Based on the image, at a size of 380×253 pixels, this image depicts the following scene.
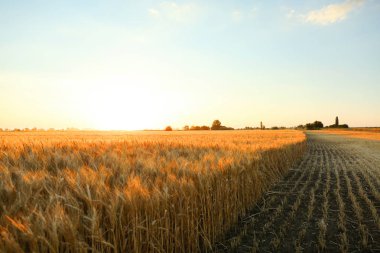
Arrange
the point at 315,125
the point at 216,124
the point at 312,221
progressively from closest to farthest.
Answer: the point at 312,221
the point at 216,124
the point at 315,125

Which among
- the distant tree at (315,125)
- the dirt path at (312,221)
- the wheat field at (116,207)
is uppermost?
the distant tree at (315,125)

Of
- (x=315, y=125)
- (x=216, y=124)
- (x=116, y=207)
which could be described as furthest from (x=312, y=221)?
(x=315, y=125)

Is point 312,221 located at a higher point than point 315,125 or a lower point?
lower

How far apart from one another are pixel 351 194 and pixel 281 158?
2.79m

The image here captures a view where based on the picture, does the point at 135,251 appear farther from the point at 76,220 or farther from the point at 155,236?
the point at 76,220

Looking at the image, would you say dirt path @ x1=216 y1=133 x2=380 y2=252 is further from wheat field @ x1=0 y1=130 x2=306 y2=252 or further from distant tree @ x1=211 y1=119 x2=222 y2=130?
distant tree @ x1=211 y1=119 x2=222 y2=130

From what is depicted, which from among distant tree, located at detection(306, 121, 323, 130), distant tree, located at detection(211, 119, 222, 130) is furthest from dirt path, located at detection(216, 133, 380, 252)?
distant tree, located at detection(306, 121, 323, 130)

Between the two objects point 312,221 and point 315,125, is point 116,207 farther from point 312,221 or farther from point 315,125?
point 315,125

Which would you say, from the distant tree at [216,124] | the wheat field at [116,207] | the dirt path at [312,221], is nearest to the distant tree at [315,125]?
the distant tree at [216,124]

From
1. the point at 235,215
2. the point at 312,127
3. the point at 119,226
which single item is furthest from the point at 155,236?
the point at 312,127

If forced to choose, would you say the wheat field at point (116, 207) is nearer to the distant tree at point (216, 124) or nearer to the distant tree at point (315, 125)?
the distant tree at point (216, 124)

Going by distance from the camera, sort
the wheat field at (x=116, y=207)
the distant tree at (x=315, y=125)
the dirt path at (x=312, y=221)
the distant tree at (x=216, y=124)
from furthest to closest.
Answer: the distant tree at (x=315, y=125), the distant tree at (x=216, y=124), the dirt path at (x=312, y=221), the wheat field at (x=116, y=207)

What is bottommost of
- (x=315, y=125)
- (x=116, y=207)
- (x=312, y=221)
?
(x=312, y=221)

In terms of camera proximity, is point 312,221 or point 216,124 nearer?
point 312,221
